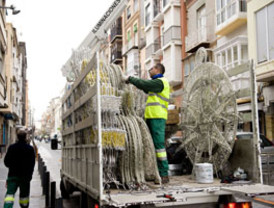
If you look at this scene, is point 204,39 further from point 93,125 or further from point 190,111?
point 93,125

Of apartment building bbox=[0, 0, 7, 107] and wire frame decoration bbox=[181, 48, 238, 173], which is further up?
apartment building bbox=[0, 0, 7, 107]

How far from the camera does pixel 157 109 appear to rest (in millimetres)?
5645

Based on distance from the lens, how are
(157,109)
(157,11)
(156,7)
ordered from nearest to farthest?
(157,109) < (157,11) < (156,7)

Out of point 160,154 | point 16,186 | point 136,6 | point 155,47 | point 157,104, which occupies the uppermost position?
point 136,6

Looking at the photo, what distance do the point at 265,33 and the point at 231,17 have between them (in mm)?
3371

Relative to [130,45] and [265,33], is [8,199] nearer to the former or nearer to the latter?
[265,33]

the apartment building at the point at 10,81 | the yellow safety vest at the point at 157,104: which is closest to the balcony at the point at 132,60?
the apartment building at the point at 10,81

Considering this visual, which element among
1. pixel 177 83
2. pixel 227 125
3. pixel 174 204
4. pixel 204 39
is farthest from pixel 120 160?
pixel 177 83

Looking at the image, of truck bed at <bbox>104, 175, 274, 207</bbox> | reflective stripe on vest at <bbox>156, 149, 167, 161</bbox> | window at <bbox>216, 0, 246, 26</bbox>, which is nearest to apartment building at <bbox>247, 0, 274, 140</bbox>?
window at <bbox>216, 0, 246, 26</bbox>

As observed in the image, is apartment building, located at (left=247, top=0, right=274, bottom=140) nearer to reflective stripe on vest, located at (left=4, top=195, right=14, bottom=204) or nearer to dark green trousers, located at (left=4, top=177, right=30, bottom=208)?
dark green trousers, located at (left=4, top=177, right=30, bottom=208)

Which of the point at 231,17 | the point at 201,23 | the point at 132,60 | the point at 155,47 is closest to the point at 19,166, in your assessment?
the point at 231,17

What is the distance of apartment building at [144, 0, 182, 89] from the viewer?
28.2 m

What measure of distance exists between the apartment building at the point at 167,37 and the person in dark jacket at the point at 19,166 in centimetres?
2193

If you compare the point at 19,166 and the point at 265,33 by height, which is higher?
the point at 265,33
